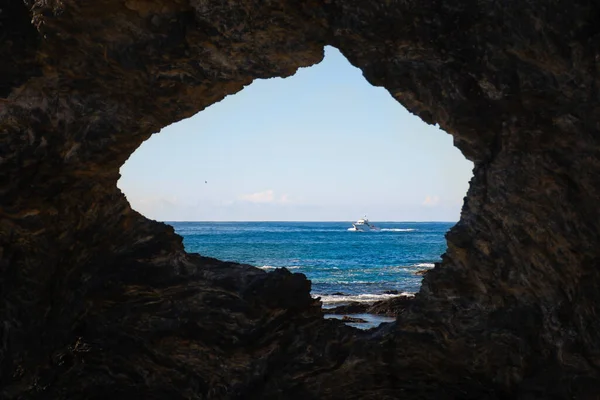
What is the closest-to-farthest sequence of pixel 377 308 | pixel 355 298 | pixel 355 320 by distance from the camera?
pixel 355 320 → pixel 377 308 → pixel 355 298

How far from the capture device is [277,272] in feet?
34.2

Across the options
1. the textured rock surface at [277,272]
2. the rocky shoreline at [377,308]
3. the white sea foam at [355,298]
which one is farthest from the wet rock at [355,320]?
the textured rock surface at [277,272]

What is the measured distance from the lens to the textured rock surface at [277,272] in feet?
24.6

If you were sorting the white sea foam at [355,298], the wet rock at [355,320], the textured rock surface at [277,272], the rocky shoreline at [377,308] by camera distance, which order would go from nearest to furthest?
the textured rock surface at [277,272] < the wet rock at [355,320] < the rocky shoreline at [377,308] < the white sea foam at [355,298]

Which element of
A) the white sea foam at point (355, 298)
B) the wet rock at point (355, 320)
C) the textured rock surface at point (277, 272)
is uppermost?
the textured rock surface at point (277, 272)

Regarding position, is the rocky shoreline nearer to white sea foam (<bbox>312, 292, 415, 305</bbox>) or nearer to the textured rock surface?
→ white sea foam (<bbox>312, 292, 415, 305</bbox>)

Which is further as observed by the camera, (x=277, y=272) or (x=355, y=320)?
(x=355, y=320)

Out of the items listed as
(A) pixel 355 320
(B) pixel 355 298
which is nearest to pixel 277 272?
(A) pixel 355 320

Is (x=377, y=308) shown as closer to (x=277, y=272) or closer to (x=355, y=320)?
(x=355, y=320)

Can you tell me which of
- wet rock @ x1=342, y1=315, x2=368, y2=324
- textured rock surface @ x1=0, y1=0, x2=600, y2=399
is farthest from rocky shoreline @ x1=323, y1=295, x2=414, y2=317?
textured rock surface @ x1=0, y1=0, x2=600, y2=399

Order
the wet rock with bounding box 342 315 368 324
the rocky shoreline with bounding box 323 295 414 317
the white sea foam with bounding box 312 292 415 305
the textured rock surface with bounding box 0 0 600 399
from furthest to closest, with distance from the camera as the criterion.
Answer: the white sea foam with bounding box 312 292 415 305
the rocky shoreline with bounding box 323 295 414 317
the wet rock with bounding box 342 315 368 324
the textured rock surface with bounding box 0 0 600 399

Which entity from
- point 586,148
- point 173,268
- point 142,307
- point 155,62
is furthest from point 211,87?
point 586,148

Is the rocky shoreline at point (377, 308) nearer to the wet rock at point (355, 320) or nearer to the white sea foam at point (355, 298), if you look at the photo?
the wet rock at point (355, 320)

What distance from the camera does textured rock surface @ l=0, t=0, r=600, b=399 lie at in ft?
24.6
